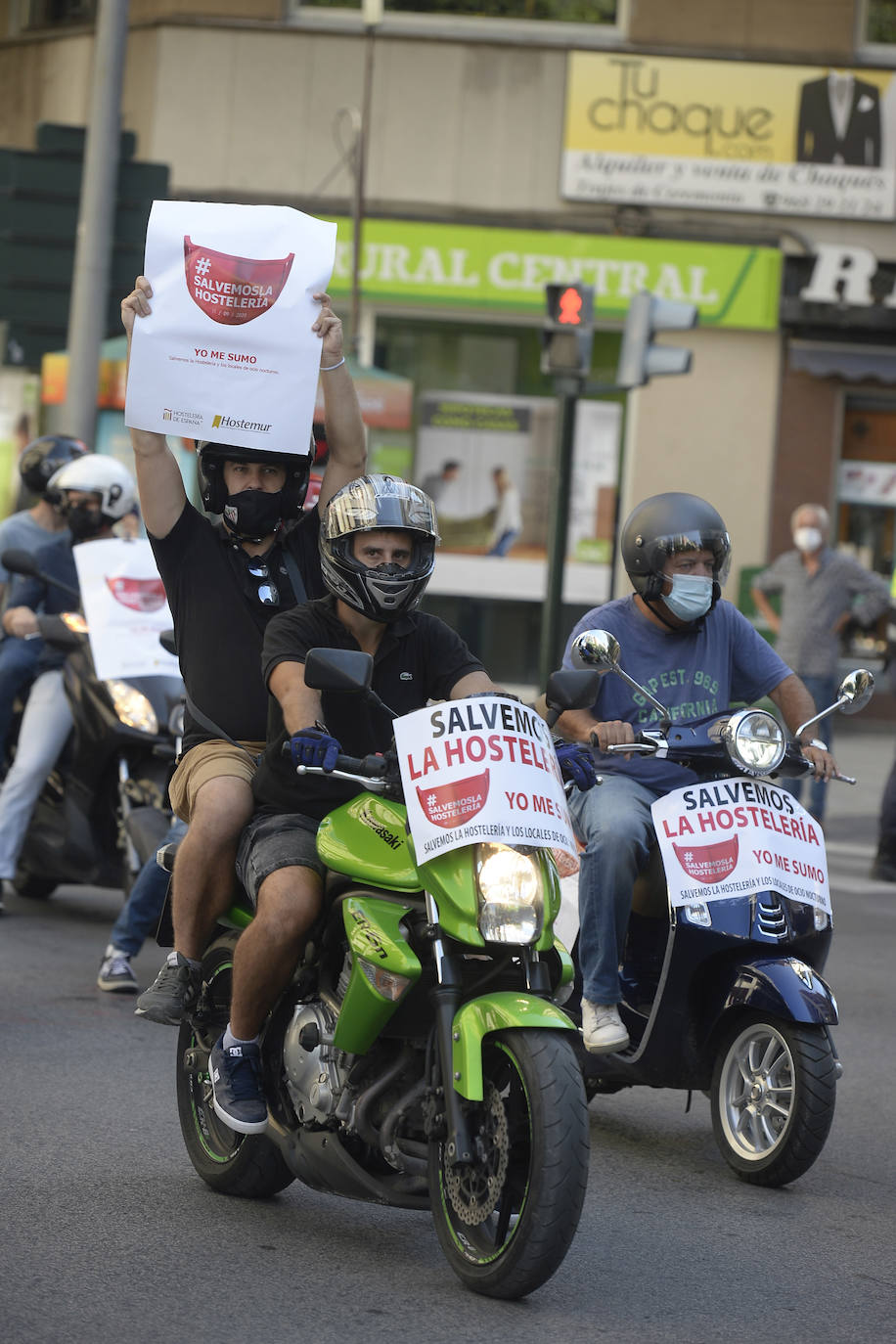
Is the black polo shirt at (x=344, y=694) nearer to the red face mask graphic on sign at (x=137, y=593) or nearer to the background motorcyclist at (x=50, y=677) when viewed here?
the red face mask graphic on sign at (x=137, y=593)

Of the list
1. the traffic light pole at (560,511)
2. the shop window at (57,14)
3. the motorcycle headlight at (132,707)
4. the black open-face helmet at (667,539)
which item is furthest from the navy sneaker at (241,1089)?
the shop window at (57,14)

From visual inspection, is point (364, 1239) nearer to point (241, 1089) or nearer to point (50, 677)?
point (241, 1089)

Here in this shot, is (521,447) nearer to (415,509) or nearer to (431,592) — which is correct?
(431,592)

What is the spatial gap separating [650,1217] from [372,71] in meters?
16.0

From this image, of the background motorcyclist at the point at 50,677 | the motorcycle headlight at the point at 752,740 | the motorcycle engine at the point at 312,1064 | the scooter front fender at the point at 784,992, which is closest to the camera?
the motorcycle engine at the point at 312,1064

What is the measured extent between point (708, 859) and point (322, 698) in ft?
4.50

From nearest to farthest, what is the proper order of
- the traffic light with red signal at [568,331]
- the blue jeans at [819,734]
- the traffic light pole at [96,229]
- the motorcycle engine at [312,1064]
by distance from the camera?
1. the motorcycle engine at [312,1064]
2. the traffic light pole at [96,229]
3. the traffic light with red signal at [568,331]
4. the blue jeans at [819,734]

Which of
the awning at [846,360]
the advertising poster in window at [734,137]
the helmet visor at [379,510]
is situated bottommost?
the helmet visor at [379,510]

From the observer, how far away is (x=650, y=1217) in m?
5.18

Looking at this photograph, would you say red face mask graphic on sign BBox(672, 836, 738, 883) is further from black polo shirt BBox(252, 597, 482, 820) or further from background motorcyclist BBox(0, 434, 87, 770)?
background motorcyclist BBox(0, 434, 87, 770)

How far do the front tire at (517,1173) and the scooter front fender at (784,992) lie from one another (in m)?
1.37

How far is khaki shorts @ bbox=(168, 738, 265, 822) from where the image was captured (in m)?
4.98

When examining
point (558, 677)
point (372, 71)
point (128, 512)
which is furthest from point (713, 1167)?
point (372, 71)

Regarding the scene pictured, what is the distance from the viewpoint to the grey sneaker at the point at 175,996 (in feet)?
16.6
